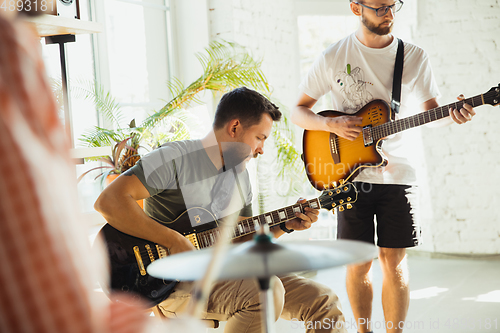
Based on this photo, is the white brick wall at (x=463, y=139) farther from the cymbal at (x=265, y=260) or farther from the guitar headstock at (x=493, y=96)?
the cymbal at (x=265, y=260)

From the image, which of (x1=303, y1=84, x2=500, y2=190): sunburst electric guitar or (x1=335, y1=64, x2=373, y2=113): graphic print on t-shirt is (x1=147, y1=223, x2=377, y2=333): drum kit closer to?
(x1=303, y1=84, x2=500, y2=190): sunburst electric guitar

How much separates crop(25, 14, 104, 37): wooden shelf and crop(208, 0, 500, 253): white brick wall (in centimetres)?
249

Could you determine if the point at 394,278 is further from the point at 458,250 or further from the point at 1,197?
the point at 458,250

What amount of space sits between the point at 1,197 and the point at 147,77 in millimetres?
3674

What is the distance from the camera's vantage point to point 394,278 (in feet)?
7.18

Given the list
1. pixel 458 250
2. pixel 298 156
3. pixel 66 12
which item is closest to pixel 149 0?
pixel 298 156

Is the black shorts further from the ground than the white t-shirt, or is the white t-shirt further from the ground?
the white t-shirt

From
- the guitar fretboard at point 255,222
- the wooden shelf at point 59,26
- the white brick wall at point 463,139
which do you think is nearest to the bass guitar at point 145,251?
the guitar fretboard at point 255,222

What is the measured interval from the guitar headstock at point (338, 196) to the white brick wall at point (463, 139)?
269 cm

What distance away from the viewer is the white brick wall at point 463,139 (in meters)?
4.14

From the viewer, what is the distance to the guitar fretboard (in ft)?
5.91

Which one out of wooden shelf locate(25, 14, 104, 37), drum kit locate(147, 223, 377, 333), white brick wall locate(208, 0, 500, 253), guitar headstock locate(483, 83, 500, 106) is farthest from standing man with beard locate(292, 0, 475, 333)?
white brick wall locate(208, 0, 500, 253)

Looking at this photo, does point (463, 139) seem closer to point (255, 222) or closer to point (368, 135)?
point (368, 135)

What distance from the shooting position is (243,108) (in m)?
1.95
